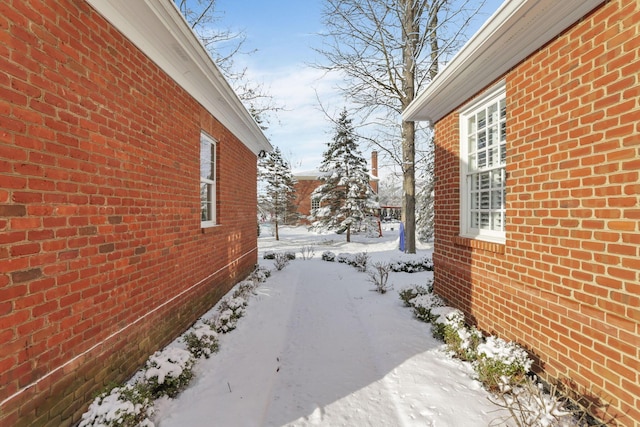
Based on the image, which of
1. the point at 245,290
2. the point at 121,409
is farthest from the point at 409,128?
the point at 121,409

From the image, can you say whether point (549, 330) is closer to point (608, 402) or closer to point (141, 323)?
point (608, 402)

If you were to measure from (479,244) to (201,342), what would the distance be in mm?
3814

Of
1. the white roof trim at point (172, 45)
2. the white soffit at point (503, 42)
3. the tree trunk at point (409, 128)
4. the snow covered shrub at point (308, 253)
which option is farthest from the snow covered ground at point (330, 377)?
the tree trunk at point (409, 128)

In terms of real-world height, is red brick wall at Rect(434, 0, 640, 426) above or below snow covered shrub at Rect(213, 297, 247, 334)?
above

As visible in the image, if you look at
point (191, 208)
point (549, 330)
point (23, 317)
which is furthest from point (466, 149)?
point (23, 317)

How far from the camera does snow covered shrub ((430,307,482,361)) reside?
3439mm

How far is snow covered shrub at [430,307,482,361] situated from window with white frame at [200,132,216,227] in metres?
4.24

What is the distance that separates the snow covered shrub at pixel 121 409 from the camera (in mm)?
2140

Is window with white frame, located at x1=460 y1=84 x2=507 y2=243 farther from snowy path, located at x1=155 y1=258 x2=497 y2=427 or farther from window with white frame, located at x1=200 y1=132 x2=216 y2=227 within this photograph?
window with white frame, located at x1=200 y1=132 x2=216 y2=227

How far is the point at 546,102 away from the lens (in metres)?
2.93

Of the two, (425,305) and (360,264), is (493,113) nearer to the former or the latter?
(425,305)

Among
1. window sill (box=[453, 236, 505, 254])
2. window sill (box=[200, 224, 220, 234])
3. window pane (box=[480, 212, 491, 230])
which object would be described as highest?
window pane (box=[480, 212, 491, 230])

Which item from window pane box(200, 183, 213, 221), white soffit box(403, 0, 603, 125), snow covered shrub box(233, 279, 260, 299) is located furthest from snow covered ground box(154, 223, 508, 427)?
white soffit box(403, 0, 603, 125)

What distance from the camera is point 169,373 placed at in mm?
2809
